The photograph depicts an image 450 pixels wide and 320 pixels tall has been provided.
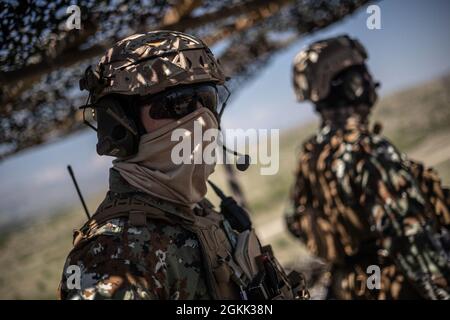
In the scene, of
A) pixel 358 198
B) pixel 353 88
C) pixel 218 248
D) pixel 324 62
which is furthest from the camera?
pixel 324 62

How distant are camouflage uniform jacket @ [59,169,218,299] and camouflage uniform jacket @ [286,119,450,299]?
129 cm

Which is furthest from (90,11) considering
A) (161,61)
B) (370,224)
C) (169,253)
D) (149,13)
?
(370,224)

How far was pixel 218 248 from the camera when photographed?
1.69m

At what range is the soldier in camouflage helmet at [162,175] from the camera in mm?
1535

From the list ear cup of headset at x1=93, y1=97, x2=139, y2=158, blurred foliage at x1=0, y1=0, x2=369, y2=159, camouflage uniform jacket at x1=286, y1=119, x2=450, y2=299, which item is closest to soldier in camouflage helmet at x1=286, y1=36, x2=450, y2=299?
camouflage uniform jacket at x1=286, y1=119, x2=450, y2=299

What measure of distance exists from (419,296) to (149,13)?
2444 mm

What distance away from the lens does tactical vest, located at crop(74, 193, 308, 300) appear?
62.1 inches

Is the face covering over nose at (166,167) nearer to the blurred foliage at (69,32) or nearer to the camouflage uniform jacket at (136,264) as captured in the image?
the camouflage uniform jacket at (136,264)

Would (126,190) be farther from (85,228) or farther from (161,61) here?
(161,61)

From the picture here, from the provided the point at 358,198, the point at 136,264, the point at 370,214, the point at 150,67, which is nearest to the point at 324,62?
the point at 358,198

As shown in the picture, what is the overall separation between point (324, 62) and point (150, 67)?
5.62 feet

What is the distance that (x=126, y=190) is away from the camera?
1.70m

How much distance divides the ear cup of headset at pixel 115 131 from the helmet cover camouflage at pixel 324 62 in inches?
67.9

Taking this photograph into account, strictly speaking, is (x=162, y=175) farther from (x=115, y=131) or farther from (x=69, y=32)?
(x=69, y=32)
